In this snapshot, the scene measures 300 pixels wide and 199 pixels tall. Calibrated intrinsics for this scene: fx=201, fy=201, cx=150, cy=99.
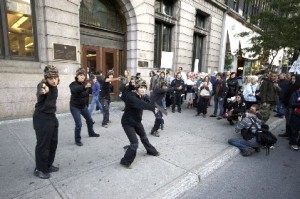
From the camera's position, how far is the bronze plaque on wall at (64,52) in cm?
741

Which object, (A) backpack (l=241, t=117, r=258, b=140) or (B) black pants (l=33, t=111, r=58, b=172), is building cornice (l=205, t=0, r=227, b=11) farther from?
(B) black pants (l=33, t=111, r=58, b=172)

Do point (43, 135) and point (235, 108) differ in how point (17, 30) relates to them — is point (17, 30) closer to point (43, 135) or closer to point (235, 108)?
point (43, 135)

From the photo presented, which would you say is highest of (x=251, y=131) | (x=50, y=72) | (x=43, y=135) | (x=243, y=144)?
(x=50, y=72)

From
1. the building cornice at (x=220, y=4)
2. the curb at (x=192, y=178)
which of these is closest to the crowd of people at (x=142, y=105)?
the curb at (x=192, y=178)

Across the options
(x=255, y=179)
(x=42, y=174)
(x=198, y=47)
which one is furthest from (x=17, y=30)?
(x=198, y=47)

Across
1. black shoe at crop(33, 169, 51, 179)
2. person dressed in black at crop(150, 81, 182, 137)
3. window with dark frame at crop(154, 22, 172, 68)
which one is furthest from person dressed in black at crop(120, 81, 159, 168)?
window with dark frame at crop(154, 22, 172, 68)

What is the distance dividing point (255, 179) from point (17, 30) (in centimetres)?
818

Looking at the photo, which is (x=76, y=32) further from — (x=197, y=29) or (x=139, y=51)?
(x=197, y=29)

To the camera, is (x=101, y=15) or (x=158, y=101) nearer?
(x=158, y=101)

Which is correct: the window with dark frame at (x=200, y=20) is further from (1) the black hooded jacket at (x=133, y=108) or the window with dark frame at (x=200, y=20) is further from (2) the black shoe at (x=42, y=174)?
(2) the black shoe at (x=42, y=174)

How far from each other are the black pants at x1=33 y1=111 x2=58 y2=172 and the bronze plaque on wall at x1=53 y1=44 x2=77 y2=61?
15.7 feet

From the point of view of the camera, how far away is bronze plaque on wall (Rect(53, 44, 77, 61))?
7406 millimetres

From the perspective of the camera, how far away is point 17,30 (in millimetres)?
6836

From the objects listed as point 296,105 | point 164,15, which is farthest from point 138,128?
point 164,15
